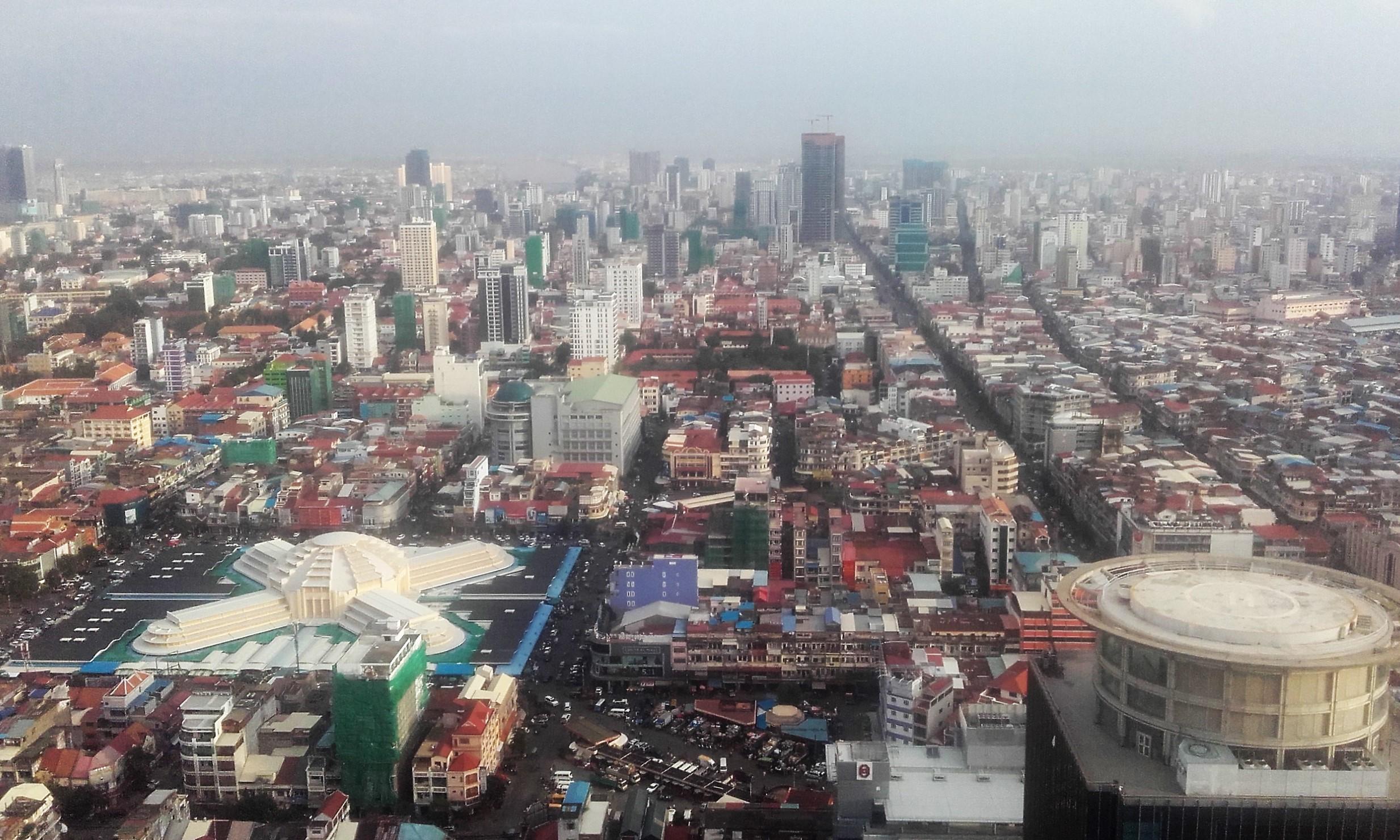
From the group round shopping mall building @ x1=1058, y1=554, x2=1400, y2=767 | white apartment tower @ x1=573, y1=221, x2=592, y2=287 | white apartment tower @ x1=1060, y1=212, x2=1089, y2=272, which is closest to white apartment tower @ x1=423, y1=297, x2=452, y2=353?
white apartment tower @ x1=573, y1=221, x2=592, y2=287

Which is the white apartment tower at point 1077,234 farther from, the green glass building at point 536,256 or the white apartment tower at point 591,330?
the green glass building at point 536,256

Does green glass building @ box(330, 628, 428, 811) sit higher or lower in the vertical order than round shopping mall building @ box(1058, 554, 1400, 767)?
lower

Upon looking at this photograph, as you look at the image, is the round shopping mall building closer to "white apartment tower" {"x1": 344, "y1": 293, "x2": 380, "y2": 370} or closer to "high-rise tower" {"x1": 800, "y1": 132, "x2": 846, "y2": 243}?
"white apartment tower" {"x1": 344, "y1": 293, "x2": 380, "y2": 370}

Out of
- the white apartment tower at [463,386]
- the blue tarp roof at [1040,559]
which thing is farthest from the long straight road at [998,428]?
the white apartment tower at [463,386]

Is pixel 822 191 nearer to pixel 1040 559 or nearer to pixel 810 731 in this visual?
pixel 1040 559

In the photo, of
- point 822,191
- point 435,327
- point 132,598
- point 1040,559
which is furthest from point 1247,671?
point 822,191

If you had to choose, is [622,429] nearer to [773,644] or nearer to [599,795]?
[773,644]
